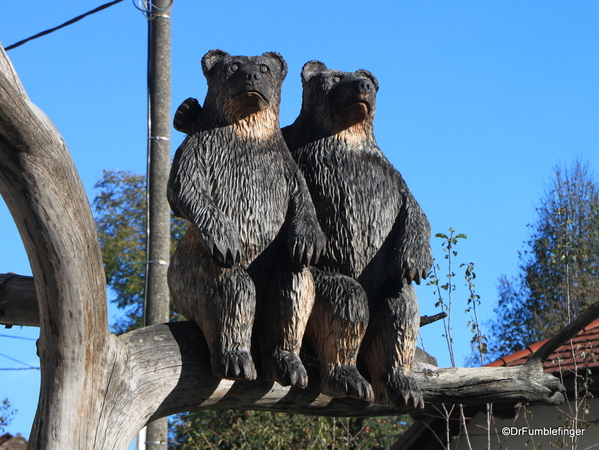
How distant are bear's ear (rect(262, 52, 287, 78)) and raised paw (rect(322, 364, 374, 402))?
1282 mm

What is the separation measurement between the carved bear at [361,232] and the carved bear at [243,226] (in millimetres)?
144

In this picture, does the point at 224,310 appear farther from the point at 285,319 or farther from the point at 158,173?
the point at 158,173

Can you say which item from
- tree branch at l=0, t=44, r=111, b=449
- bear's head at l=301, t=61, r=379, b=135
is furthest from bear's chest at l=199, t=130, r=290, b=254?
tree branch at l=0, t=44, r=111, b=449

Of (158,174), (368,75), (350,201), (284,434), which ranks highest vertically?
(158,174)

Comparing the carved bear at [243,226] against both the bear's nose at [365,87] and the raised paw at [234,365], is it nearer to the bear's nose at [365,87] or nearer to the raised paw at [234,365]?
the raised paw at [234,365]

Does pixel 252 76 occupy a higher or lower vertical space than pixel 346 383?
higher

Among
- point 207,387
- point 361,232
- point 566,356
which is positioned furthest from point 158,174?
point 566,356

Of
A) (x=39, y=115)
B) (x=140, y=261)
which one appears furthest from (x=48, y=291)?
(x=140, y=261)

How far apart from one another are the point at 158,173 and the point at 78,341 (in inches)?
112

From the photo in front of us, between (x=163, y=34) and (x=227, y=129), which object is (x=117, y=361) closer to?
(x=227, y=129)

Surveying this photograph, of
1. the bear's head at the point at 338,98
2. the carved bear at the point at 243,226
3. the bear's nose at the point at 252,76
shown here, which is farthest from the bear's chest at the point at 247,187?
the bear's head at the point at 338,98

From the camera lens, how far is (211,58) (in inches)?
140

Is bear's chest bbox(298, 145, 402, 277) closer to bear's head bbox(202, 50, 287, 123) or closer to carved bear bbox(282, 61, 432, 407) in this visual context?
carved bear bbox(282, 61, 432, 407)

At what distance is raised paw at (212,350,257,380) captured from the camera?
3.02 m
